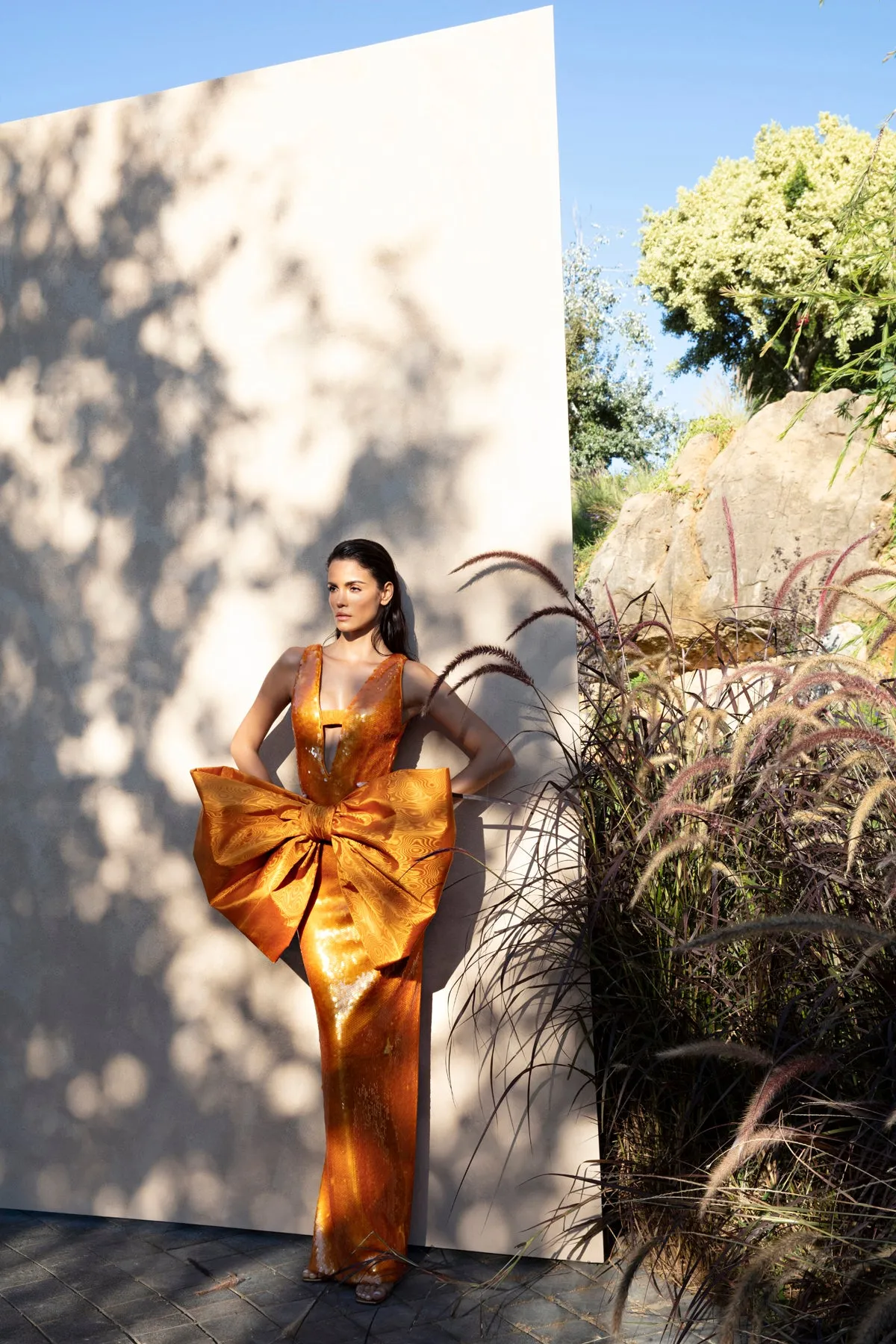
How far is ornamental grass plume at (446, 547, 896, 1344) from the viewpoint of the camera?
1.84 m

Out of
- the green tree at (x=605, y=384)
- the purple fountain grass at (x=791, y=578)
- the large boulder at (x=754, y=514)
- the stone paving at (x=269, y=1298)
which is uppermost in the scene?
the green tree at (x=605, y=384)

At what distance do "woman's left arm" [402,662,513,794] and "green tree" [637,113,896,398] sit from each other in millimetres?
18739

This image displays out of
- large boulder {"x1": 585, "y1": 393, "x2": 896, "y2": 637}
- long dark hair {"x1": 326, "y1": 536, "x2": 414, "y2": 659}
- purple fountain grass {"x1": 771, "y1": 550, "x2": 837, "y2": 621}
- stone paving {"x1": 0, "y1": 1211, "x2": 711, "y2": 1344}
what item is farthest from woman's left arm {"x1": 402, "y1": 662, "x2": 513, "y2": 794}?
large boulder {"x1": 585, "y1": 393, "x2": 896, "y2": 637}

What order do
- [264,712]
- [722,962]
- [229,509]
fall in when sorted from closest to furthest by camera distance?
[722,962]
[264,712]
[229,509]

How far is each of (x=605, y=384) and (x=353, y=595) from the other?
20.3 metres

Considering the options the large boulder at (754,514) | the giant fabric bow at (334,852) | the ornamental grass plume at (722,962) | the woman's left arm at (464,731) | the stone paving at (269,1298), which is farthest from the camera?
the large boulder at (754,514)

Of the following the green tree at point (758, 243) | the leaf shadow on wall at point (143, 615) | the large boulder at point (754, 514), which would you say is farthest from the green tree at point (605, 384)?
the leaf shadow on wall at point (143, 615)

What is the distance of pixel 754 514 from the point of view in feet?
42.0

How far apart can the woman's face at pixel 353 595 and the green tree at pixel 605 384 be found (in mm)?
19482

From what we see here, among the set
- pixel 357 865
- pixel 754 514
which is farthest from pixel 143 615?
pixel 754 514

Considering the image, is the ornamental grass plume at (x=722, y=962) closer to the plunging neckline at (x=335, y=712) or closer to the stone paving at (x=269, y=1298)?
the stone paving at (x=269, y=1298)

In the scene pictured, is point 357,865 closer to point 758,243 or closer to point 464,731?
point 464,731

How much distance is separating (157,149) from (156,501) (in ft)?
3.34

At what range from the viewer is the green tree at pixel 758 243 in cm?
Answer: 2116
